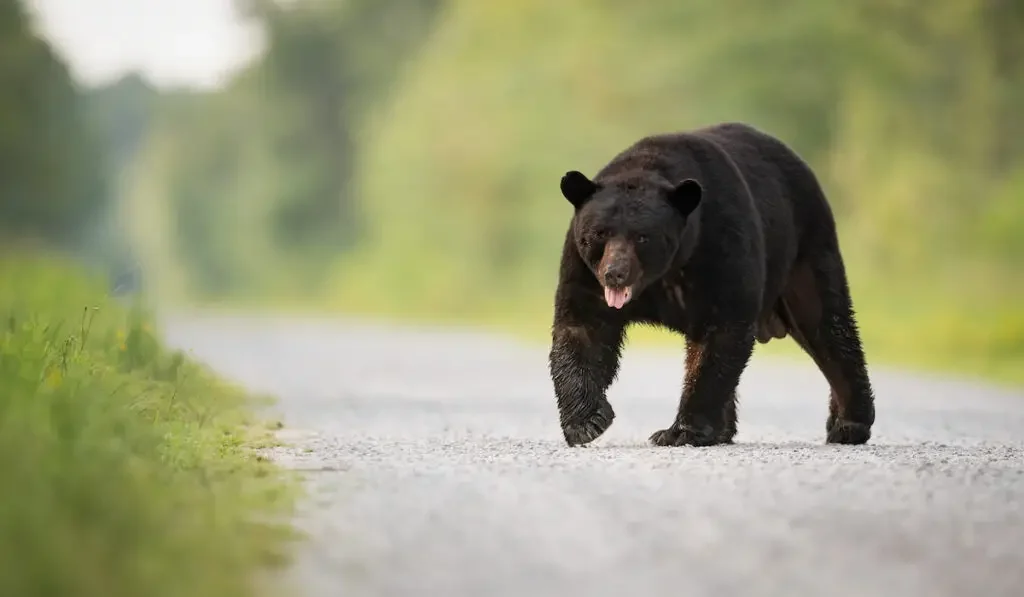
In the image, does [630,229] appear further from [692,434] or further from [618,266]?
[692,434]

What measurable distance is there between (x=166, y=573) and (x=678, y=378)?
12.9m

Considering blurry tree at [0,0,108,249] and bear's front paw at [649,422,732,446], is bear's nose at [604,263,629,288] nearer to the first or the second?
bear's front paw at [649,422,732,446]

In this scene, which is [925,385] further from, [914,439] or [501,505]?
[501,505]

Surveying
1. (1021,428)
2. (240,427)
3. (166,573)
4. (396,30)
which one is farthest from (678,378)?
(396,30)

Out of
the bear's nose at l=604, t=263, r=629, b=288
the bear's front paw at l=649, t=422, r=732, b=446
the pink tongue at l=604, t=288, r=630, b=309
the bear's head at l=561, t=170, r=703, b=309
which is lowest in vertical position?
the bear's front paw at l=649, t=422, r=732, b=446

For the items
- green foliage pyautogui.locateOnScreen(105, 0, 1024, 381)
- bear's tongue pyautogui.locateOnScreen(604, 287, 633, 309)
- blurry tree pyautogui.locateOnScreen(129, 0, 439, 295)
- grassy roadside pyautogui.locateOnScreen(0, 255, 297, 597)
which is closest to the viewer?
grassy roadside pyautogui.locateOnScreen(0, 255, 297, 597)

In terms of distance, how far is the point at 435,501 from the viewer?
5727 mm

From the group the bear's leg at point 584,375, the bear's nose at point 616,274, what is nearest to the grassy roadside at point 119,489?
the bear's leg at point 584,375

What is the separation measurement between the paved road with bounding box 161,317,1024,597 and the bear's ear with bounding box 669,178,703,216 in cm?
115

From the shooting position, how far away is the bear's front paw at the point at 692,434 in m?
8.08

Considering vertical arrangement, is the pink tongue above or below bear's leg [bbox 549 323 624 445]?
above

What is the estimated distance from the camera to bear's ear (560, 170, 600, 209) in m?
7.83

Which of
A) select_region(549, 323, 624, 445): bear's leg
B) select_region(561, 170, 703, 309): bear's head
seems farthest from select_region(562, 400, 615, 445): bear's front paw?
select_region(561, 170, 703, 309): bear's head

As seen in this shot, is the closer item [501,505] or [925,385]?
[501,505]
